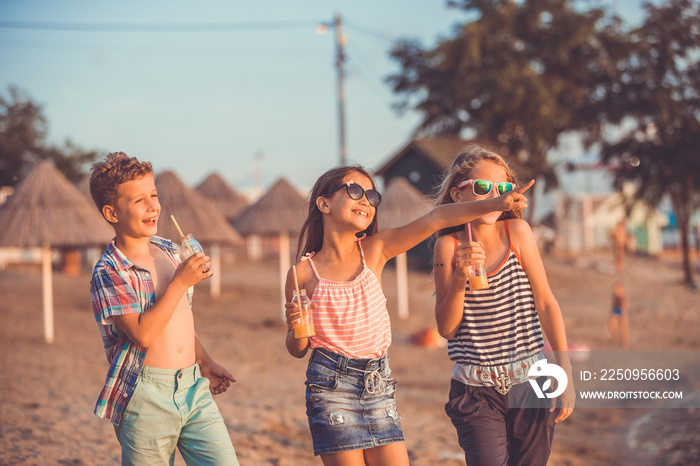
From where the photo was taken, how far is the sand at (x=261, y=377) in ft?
20.3

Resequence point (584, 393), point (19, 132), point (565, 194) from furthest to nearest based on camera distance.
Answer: point (565, 194) → point (19, 132) → point (584, 393)

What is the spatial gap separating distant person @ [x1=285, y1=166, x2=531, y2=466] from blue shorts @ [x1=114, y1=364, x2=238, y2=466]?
0.39m

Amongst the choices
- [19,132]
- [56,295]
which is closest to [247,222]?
[56,295]

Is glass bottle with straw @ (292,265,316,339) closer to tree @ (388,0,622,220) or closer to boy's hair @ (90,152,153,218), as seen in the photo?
boy's hair @ (90,152,153,218)

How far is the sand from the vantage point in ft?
20.3

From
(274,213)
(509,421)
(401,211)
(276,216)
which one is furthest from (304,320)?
(401,211)

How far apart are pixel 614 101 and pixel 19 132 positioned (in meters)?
25.3

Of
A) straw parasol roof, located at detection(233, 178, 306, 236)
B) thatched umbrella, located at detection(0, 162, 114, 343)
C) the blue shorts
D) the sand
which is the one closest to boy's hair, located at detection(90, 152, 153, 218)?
the blue shorts

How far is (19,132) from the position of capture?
3086 centimetres

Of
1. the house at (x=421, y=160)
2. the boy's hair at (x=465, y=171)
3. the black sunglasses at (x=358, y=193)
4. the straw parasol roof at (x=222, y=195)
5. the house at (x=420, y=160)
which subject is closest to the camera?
the black sunglasses at (x=358, y=193)

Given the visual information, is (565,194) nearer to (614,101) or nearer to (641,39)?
(614,101)

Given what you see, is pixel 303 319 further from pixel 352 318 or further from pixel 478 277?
pixel 478 277

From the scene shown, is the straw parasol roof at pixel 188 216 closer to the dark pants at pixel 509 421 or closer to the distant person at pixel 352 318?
the distant person at pixel 352 318

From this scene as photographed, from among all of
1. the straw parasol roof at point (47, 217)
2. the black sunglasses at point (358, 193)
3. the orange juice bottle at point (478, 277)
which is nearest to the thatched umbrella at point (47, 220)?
the straw parasol roof at point (47, 217)
